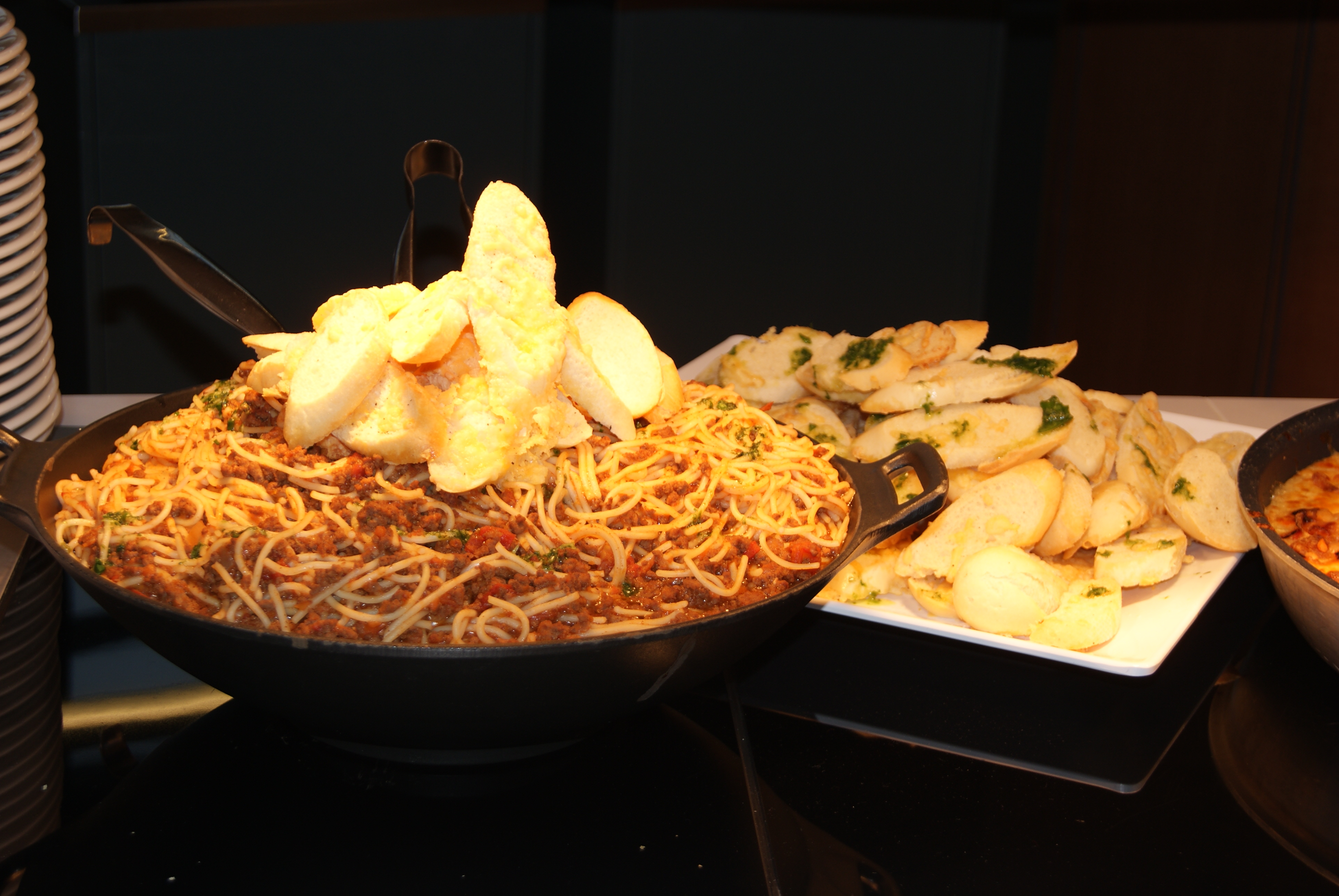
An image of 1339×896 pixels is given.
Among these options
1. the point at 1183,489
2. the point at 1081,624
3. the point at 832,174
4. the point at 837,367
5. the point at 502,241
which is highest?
the point at 832,174

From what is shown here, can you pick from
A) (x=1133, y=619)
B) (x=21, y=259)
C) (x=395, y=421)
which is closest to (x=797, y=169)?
(x=21, y=259)

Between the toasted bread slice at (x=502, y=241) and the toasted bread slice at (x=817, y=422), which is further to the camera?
the toasted bread slice at (x=817, y=422)

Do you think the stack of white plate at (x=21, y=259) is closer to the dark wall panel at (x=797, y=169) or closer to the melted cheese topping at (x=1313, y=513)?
the melted cheese topping at (x=1313, y=513)

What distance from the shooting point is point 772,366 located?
2.35 meters

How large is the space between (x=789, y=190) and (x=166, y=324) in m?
2.78

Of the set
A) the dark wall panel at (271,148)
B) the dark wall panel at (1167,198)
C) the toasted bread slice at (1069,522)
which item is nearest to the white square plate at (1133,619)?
the toasted bread slice at (1069,522)

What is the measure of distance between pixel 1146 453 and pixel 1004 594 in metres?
0.62

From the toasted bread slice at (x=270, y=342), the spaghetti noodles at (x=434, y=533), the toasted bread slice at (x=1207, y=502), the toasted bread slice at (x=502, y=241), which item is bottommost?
the toasted bread slice at (x=1207, y=502)

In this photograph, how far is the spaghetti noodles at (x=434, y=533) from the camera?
1202 millimetres

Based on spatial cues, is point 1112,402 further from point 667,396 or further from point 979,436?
point 667,396

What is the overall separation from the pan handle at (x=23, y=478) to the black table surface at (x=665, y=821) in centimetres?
30

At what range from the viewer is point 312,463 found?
4.53ft

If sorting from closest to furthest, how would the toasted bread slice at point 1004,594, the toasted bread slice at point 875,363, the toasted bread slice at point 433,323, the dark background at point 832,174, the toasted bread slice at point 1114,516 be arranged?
the toasted bread slice at point 433,323 < the toasted bread slice at point 1004,594 < the toasted bread slice at point 1114,516 < the toasted bread slice at point 875,363 < the dark background at point 832,174

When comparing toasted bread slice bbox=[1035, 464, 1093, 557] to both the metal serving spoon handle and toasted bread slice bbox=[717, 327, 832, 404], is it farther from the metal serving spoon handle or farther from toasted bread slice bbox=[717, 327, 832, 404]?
the metal serving spoon handle
